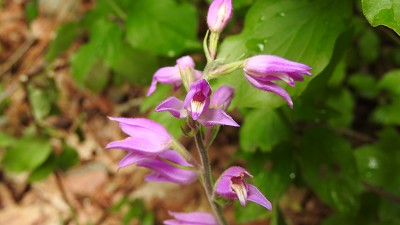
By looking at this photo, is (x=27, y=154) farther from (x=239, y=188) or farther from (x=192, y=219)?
(x=239, y=188)

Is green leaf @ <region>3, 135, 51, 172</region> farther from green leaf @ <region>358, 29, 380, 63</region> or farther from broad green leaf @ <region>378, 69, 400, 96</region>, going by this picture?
green leaf @ <region>358, 29, 380, 63</region>

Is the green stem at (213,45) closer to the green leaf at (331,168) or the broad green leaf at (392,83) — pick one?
the green leaf at (331,168)

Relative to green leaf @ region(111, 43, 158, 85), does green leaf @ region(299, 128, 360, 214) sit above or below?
below

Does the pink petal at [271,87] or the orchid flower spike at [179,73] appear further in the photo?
the orchid flower spike at [179,73]

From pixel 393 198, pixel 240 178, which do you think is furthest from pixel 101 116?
pixel 240 178

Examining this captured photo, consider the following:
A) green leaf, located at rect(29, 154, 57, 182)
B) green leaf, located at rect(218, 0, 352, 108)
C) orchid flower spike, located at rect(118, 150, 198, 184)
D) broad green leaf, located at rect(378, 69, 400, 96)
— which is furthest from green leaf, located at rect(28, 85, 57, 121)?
broad green leaf, located at rect(378, 69, 400, 96)

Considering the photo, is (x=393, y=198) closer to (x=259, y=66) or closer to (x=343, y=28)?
(x=343, y=28)

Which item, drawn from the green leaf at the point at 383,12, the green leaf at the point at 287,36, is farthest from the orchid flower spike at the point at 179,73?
the green leaf at the point at 383,12

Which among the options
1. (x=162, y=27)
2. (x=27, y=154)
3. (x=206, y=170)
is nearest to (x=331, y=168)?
(x=162, y=27)
